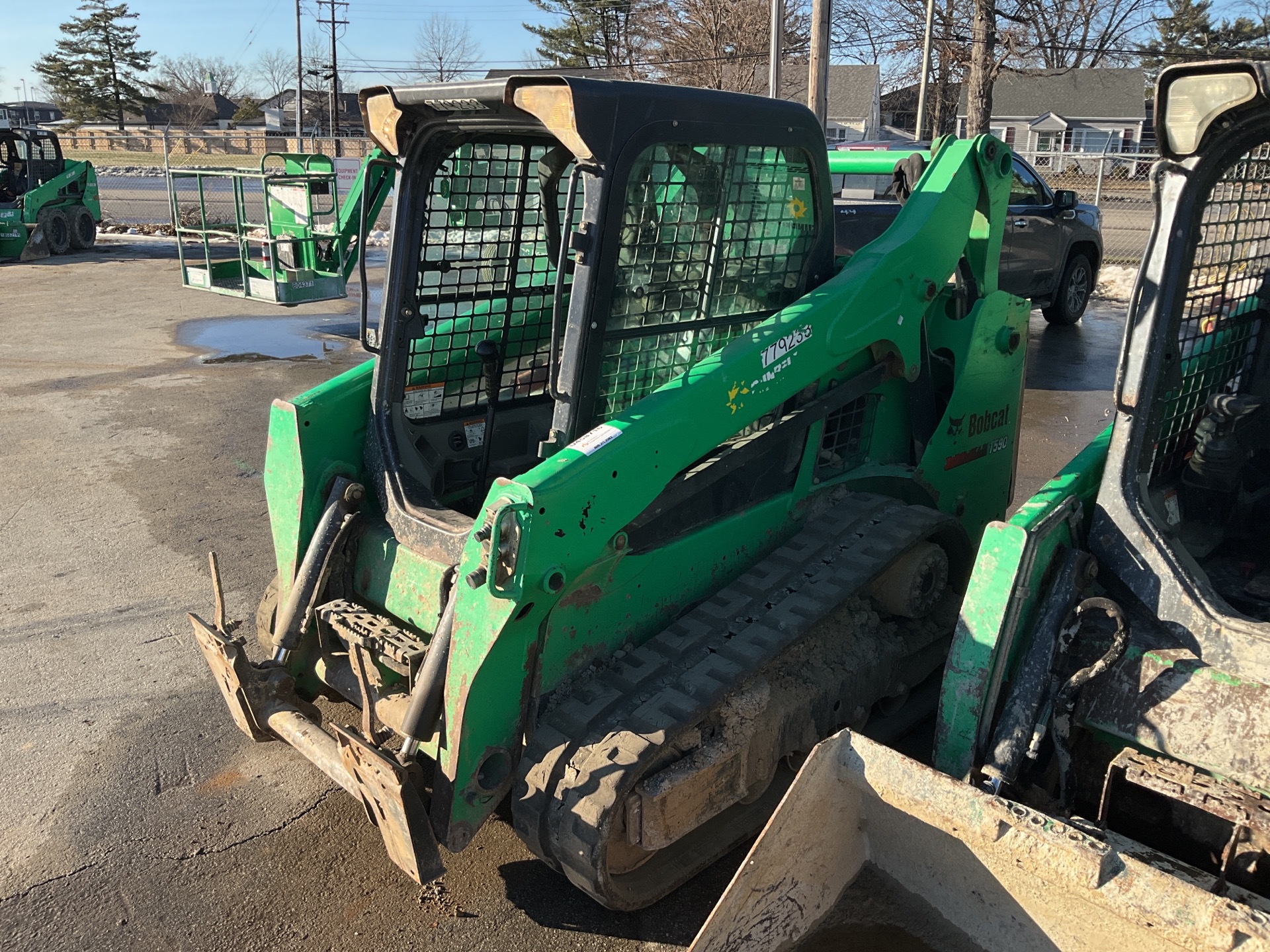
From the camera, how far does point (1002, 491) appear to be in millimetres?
5105

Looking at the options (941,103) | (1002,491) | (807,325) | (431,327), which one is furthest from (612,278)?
(941,103)

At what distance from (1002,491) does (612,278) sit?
2.60m

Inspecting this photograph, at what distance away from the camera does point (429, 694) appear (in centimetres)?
311

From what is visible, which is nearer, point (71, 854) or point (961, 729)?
point (961, 729)

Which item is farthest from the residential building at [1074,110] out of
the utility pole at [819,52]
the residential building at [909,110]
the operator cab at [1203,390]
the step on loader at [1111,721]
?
the step on loader at [1111,721]

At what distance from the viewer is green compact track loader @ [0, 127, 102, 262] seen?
1870cm

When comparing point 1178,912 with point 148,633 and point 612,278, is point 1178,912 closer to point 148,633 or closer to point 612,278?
point 612,278

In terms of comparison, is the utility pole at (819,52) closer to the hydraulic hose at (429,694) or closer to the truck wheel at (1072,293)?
the truck wheel at (1072,293)

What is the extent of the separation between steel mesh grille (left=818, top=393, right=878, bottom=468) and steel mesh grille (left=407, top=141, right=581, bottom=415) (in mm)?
1175

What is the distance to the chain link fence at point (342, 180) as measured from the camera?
1956cm

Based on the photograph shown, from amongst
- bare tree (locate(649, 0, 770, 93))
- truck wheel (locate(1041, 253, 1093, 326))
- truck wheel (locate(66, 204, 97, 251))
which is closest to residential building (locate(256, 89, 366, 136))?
bare tree (locate(649, 0, 770, 93))

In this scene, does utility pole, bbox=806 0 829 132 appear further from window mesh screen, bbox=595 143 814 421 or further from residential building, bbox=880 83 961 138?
residential building, bbox=880 83 961 138

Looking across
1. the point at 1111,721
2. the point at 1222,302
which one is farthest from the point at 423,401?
the point at 1222,302

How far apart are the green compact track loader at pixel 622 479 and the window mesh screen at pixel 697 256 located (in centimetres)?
1
